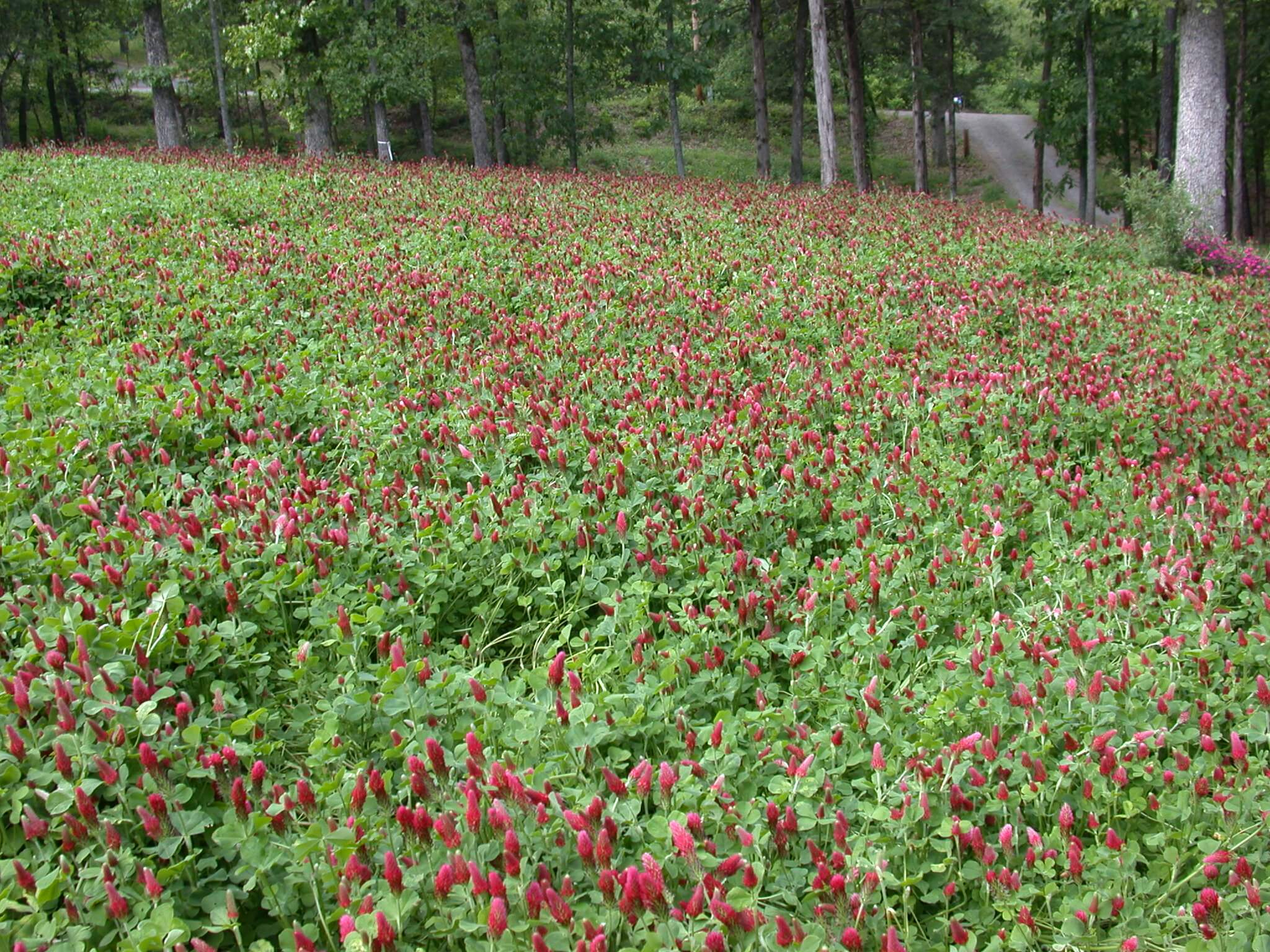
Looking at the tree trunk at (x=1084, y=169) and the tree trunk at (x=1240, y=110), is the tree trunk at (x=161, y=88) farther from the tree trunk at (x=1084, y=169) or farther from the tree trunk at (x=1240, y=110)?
the tree trunk at (x=1240, y=110)

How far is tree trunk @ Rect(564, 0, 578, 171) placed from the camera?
28875mm

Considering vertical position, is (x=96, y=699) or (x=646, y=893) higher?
(x=96, y=699)

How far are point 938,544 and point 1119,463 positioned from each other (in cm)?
197

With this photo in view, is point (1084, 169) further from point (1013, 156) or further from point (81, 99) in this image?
point (81, 99)

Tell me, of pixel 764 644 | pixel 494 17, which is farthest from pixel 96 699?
pixel 494 17

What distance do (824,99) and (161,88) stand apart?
17.6 meters

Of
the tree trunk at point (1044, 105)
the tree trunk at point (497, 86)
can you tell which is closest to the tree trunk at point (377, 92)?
the tree trunk at point (497, 86)

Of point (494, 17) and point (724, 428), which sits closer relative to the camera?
point (724, 428)

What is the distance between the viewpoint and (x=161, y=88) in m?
26.5

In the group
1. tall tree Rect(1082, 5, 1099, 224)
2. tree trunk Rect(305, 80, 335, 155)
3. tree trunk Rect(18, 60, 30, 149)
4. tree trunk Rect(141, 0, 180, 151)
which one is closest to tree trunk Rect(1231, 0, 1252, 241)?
tall tree Rect(1082, 5, 1099, 224)

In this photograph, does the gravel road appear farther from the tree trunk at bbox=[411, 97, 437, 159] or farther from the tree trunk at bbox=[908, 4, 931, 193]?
the tree trunk at bbox=[411, 97, 437, 159]

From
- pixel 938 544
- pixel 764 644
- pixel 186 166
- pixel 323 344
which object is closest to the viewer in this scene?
pixel 764 644

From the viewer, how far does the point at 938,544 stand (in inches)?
199

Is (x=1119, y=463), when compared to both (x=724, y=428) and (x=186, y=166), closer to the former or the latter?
(x=724, y=428)
